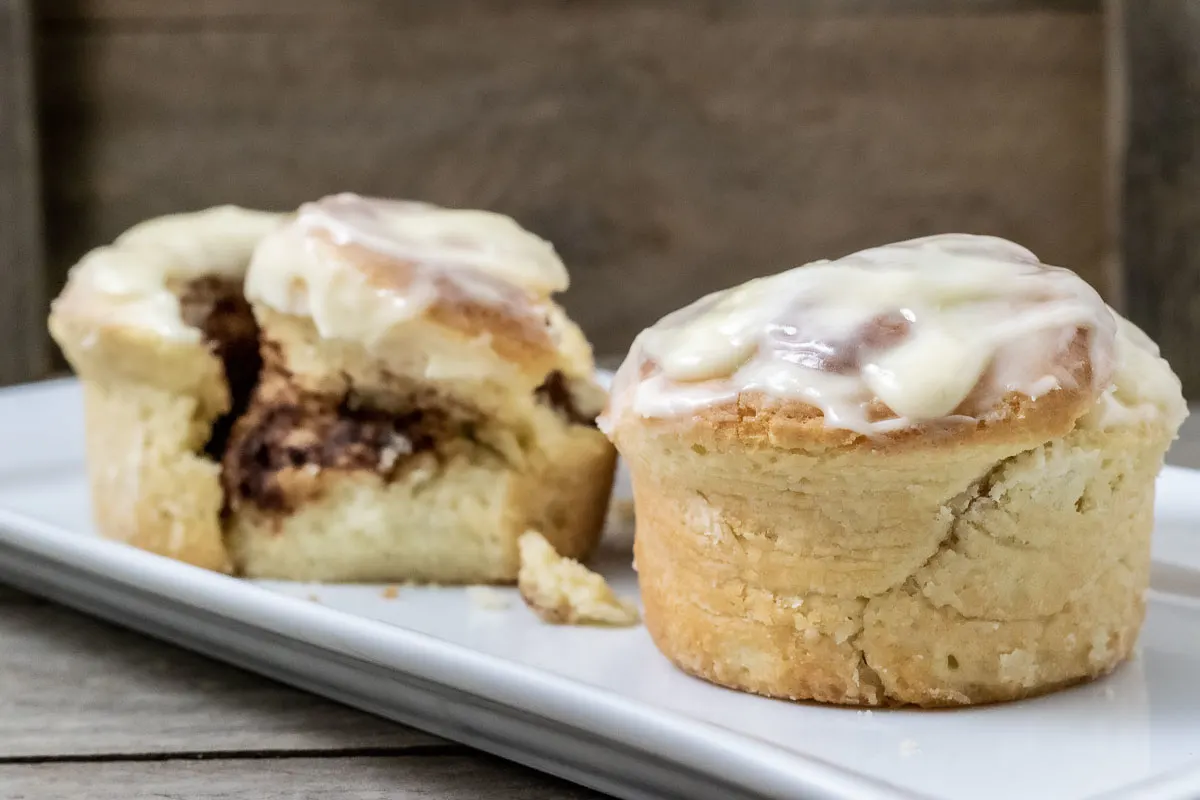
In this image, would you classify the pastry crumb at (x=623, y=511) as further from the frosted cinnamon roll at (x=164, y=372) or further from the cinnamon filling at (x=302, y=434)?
the frosted cinnamon roll at (x=164, y=372)

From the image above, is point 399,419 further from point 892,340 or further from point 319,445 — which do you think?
point 892,340

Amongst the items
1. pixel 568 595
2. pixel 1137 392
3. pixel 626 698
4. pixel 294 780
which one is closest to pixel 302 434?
pixel 568 595

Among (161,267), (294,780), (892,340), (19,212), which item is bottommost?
(19,212)

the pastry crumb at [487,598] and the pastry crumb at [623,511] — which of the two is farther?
the pastry crumb at [623,511]

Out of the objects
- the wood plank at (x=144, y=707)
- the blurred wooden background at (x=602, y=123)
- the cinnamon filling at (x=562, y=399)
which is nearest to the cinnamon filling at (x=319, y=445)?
the cinnamon filling at (x=562, y=399)

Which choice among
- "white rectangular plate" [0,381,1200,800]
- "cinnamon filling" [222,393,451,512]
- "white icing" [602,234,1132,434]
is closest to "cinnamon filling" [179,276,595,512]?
"cinnamon filling" [222,393,451,512]

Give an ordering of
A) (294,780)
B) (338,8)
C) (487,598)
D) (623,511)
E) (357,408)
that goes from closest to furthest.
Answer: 1. (294,780)
2. (487,598)
3. (357,408)
4. (623,511)
5. (338,8)
